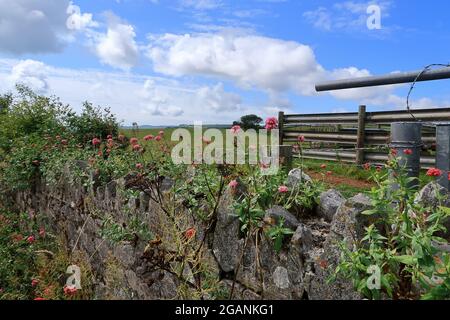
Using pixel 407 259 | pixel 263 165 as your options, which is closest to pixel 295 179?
pixel 263 165

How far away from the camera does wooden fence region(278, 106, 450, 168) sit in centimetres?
801

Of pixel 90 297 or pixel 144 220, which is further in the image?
pixel 90 297

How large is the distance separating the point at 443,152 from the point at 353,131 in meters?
8.59

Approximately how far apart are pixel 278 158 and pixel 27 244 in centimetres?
472

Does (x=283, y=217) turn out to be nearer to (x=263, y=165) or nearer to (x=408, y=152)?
(x=263, y=165)

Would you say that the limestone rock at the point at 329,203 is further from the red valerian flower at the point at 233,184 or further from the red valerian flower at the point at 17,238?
the red valerian flower at the point at 17,238

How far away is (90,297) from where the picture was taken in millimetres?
4617

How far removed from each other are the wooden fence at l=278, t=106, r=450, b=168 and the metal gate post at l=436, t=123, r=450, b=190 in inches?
215

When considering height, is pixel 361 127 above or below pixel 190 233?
above

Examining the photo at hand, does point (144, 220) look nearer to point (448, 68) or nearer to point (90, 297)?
point (90, 297)

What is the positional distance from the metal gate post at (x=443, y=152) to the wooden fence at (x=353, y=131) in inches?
215

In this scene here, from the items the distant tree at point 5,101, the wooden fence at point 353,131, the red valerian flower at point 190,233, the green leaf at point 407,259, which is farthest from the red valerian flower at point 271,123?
the distant tree at point 5,101

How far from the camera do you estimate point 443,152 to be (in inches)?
74.1

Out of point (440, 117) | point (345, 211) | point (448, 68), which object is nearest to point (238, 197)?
point (345, 211)
